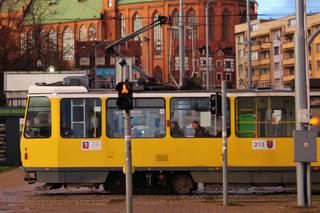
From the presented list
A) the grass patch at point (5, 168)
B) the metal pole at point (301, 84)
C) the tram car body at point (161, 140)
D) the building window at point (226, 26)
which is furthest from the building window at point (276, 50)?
the metal pole at point (301, 84)

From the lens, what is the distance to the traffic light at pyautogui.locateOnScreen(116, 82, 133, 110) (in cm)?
1457

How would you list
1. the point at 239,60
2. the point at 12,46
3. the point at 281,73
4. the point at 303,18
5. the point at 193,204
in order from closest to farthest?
the point at 303,18, the point at 193,204, the point at 12,46, the point at 281,73, the point at 239,60

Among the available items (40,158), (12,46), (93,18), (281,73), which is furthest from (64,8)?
(40,158)

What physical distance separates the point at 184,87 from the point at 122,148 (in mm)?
2557

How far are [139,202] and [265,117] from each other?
14.8 feet

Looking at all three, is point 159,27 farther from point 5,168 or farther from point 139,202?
point 139,202

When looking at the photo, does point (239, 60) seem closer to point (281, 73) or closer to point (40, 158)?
point (281, 73)

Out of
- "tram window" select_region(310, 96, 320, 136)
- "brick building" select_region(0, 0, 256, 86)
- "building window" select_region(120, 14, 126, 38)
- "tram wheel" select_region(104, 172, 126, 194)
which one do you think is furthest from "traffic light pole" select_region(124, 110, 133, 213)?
"building window" select_region(120, 14, 126, 38)

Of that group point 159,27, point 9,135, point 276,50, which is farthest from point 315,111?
point 159,27

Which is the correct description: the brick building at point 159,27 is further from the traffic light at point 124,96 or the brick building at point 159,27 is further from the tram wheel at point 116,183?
the traffic light at point 124,96

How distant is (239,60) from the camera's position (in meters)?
128

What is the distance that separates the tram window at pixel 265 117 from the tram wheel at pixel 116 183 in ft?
12.1

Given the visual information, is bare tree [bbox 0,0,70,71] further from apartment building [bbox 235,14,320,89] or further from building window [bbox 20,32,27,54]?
apartment building [bbox 235,14,320,89]

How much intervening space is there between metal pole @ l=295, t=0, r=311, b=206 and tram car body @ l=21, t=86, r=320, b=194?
3.78m
